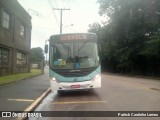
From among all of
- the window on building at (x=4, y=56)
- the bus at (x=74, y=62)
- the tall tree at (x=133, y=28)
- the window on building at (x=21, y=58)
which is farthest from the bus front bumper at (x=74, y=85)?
the tall tree at (x=133, y=28)

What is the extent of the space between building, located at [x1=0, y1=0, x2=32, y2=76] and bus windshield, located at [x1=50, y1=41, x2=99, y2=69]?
15738 millimetres

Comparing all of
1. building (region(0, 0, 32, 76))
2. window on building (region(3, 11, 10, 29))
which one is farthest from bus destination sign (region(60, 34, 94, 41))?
window on building (region(3, 11, 10, 29))

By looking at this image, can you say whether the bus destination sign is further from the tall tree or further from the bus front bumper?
the tall tree

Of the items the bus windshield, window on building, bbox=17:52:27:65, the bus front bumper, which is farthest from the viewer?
window on building, bbox=17:52:27:65

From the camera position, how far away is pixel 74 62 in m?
17.3

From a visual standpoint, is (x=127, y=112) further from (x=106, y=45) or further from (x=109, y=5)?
(x=106, y=45)

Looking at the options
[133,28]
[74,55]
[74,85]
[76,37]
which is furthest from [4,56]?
[133,28]

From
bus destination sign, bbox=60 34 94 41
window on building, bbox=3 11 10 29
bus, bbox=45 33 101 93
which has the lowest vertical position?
bus, bbox=45 33 101 93

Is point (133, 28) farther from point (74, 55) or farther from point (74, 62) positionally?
point (74, 62)

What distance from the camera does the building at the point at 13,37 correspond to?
33312 millimetres

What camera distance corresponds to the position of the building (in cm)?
3331

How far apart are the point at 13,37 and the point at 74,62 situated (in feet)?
69.9

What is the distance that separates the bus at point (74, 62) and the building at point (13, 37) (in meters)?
15.7

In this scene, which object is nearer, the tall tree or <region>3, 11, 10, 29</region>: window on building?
<region>3, 11, 10, 29</region>: window on building
